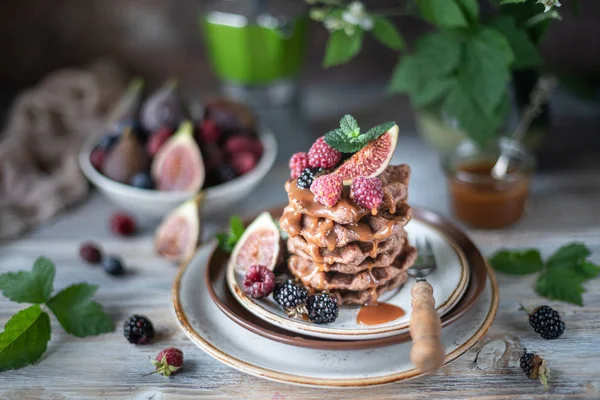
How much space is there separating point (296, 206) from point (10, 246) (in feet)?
4.05

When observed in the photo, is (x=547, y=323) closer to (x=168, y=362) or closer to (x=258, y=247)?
(x=258, y=247)

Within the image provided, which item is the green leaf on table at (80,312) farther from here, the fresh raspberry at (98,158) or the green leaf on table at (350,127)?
the green leaf on table at (350,127)

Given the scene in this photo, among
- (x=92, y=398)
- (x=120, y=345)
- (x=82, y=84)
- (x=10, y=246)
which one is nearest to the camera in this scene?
(x=92, y=398)

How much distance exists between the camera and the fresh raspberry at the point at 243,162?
7.61 ft

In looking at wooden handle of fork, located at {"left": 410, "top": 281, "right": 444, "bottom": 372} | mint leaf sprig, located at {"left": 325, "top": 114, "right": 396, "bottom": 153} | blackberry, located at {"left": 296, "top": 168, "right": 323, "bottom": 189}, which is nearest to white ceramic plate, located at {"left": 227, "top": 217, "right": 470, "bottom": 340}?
wooden handle of fork, located at {"left": 410, "top": 281, "right": 444, "bottom": 372}

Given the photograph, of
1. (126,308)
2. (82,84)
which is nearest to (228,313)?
(126,308)

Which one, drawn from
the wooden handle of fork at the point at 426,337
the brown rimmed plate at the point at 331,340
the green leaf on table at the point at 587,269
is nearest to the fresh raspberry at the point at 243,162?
the brown rimmed plate at the point at 331,340

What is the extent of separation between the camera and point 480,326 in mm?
1558

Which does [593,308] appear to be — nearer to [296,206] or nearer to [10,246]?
[296,206]

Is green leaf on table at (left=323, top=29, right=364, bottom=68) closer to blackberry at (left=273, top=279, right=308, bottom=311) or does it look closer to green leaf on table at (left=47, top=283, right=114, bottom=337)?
blackberry at (left=273, top=279, right=308, bottom=311)

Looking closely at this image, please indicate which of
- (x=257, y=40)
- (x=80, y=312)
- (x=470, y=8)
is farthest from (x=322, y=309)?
(x=257, y=40)

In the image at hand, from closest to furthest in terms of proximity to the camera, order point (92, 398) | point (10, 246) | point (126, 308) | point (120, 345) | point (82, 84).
A: 1. point (92, 398)
2. point (120, 345)
3. point (126, 308)
4. point (10, 246)
5. point (82, 84)

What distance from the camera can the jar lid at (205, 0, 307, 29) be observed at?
259cm

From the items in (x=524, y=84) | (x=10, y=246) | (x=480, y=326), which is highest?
(x=524, y=84)
